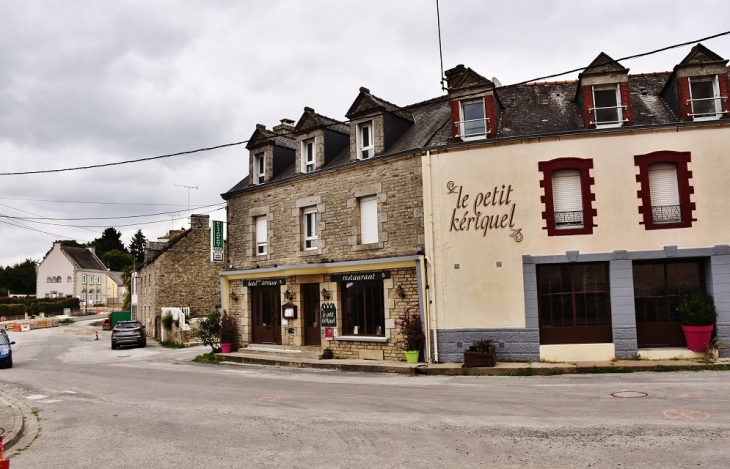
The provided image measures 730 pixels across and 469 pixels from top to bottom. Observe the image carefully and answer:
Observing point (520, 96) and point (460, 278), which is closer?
point (460, 278)

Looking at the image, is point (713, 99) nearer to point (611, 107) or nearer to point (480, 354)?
point (611, 107)

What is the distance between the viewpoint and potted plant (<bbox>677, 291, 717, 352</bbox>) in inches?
555

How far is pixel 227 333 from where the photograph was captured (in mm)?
21750

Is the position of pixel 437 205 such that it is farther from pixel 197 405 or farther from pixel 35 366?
pixel 35 366

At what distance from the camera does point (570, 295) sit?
15.4 metres

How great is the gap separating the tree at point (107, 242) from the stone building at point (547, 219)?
99986 millimetres

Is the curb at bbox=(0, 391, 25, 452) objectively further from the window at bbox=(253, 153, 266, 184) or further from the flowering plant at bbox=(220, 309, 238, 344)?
the window at bbox=(253, 153, 266, 184)

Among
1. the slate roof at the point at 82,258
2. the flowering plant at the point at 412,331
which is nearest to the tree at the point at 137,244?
the slate roof at the point at 82,258

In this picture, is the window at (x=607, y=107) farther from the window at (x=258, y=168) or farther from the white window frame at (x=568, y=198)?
the window at (x=258, y=168)

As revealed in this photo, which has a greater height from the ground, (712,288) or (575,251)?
(575,251)

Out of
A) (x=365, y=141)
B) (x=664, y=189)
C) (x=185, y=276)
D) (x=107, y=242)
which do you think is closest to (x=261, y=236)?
(x=365, y=141)

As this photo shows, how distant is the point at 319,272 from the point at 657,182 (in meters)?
11.0

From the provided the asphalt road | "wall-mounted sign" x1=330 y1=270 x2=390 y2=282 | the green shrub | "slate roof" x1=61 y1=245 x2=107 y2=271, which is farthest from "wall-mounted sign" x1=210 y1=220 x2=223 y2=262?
"slate roof" x1=61 y1=245 x2=107 y2=271

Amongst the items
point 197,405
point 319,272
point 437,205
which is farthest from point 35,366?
point 437,205
